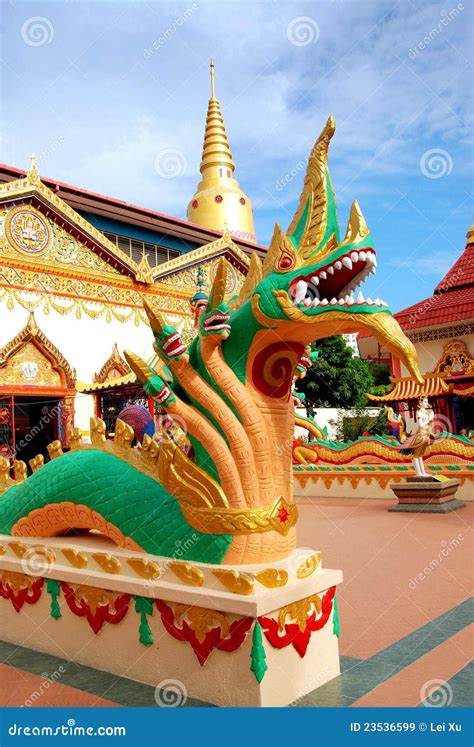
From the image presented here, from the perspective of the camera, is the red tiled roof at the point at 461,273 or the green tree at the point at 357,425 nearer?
the red tiled roof at the point at 461,273

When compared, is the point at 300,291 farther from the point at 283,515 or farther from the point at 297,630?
the point at 297,630

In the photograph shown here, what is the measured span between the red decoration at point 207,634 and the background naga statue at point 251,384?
30cm

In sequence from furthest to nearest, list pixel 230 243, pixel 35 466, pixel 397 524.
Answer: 1. pixel 230 243
2. pixel 397 524
3. pixel 35 466

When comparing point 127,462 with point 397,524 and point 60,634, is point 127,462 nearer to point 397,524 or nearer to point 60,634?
point 60,634

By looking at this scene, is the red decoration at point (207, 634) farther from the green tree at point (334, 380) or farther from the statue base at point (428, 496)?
the green tree at point (334, 380)

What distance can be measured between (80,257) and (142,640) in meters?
16.5

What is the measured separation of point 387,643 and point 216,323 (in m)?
2.17

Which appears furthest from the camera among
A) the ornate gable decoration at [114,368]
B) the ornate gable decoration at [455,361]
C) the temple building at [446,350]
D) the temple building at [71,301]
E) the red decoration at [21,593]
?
the ornate gable decoration at [114,368]

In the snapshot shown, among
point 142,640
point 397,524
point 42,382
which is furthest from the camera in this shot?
point 42,382

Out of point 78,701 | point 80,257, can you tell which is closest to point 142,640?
point 78,701

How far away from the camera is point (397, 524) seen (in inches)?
318

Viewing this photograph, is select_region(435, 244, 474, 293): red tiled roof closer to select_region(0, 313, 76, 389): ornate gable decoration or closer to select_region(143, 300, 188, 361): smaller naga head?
select_region(0, 313, 76, 389): ornate gable decoration

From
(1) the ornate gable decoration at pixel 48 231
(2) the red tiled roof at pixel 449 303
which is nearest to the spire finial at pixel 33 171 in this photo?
(1) the ornate gable decoration at pixel 48 231

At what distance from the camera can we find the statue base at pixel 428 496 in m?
8.92
